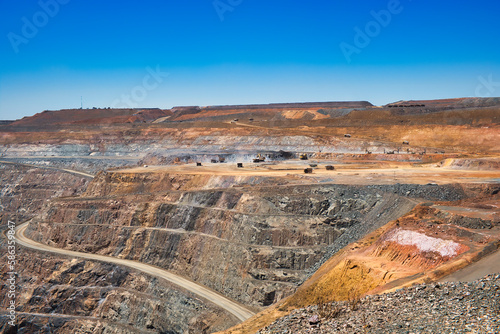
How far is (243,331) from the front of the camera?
23000 millimetres

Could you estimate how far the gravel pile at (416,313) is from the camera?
15.7m

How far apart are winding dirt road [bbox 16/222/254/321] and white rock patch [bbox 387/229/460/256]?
564 inches

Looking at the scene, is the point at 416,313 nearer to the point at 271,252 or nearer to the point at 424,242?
the point at 424,242

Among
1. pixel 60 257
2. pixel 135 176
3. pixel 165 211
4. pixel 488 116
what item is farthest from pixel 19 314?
pixel 488 116

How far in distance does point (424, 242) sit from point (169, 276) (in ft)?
88.6

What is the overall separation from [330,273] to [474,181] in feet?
91.6

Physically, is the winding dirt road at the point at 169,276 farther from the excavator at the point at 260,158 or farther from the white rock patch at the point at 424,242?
the excavator at the point at 260,158

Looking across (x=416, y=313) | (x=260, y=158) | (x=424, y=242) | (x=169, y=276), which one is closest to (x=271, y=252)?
(x=169, y=276)

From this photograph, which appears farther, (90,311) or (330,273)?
(90,311)

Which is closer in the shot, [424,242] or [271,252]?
[424,242]

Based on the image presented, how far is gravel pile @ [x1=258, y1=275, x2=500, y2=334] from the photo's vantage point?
15655 mm

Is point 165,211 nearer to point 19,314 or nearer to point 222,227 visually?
point 222,227

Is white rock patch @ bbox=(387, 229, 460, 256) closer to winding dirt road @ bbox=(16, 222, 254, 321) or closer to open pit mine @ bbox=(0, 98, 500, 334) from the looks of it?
open pit mine @ bbox=(0, 98, 500, 334)

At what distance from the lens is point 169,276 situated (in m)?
45.4
